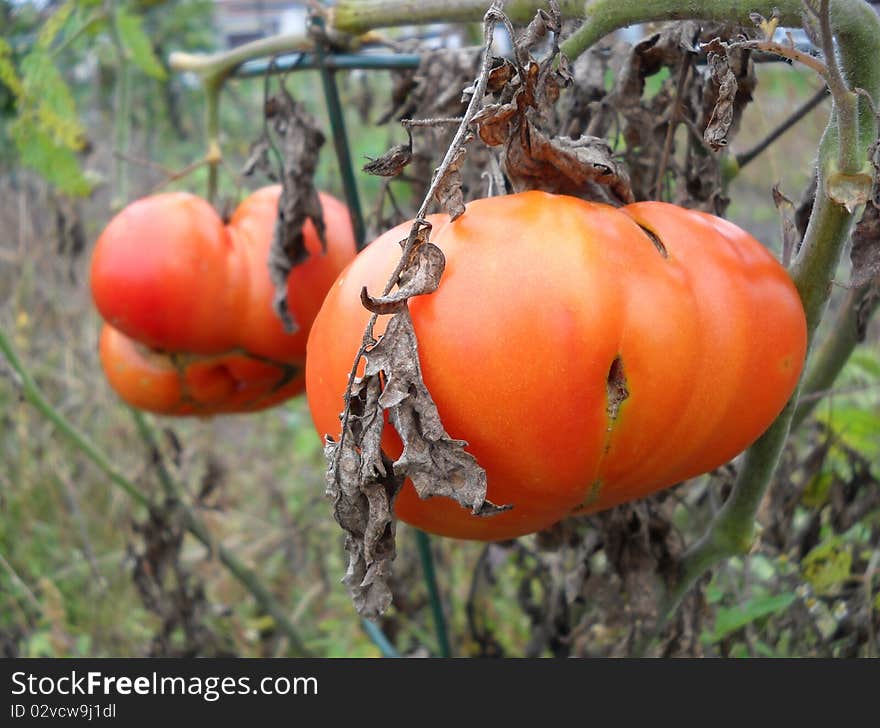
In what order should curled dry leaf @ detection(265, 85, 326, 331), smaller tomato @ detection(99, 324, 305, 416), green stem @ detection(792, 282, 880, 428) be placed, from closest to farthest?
1. green stem @ detection(792, 282, 880, 428)
2. curled dry leaf @ detection(265, 85, 326, 331)
3. smaller tomato @ detection(99, 324, 305, 416)

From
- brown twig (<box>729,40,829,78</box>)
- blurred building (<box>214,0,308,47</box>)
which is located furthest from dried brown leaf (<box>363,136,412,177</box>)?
blurred building (<box>214,0,308,47</box>)

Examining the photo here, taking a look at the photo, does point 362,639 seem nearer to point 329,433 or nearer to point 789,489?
point 789,489

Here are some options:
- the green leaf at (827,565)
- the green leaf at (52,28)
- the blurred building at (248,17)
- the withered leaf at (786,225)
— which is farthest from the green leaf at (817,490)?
the blurred building at (248,17)

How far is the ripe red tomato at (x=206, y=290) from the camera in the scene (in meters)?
1.06

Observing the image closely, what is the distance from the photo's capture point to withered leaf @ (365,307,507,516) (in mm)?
542

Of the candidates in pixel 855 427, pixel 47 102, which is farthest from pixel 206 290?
pixel 855 427

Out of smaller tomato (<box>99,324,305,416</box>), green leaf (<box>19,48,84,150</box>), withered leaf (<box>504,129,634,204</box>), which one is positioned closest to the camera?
withered leaf (<box>504,129,634,204</box>)

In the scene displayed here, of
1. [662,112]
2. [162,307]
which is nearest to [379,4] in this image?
[662,112]

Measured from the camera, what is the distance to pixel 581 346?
549mm

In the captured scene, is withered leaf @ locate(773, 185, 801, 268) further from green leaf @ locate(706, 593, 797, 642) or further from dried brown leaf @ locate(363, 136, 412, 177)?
green leaf @ locate(706, 593, 797, 642)

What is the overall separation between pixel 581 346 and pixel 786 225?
0.23 metres

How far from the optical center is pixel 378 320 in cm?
58

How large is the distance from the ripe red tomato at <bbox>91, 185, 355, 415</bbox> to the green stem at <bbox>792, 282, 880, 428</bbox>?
53 cm

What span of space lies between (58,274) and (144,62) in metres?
1.55
